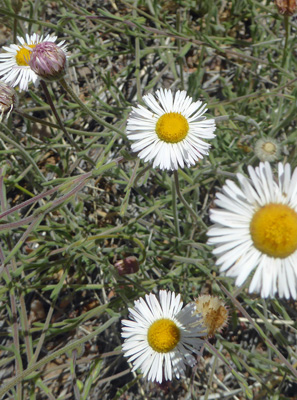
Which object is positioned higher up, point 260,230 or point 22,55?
point 22,55

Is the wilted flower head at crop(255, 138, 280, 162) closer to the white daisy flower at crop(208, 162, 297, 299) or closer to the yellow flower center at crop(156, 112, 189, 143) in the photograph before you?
the yellow flower center at crop(156, 112, 189, 143)

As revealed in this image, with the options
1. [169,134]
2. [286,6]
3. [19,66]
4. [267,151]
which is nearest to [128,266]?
[169,134]

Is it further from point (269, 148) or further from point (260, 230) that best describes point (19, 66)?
point (260, 230)

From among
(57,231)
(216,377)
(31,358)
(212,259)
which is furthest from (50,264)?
(216,377)

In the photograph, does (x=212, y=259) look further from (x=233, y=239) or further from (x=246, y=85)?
(x=246, y=85)

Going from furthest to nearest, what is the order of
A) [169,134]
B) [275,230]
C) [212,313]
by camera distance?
[212,313]
[169,134]
[275,230]
